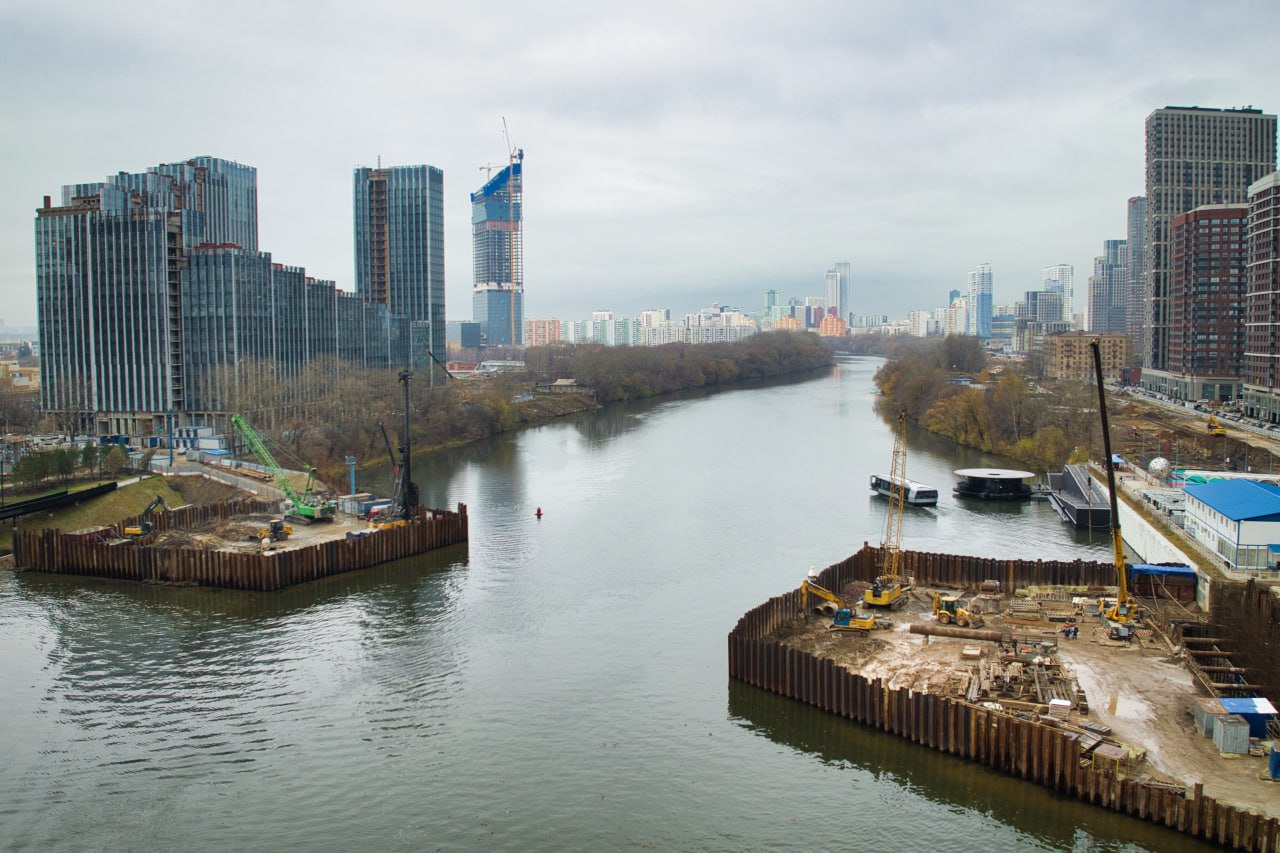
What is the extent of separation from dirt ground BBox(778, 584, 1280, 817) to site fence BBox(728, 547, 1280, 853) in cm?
56

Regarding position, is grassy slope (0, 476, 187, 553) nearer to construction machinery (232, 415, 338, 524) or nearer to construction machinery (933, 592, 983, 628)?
construction machinery (232, 415, 338, 524)

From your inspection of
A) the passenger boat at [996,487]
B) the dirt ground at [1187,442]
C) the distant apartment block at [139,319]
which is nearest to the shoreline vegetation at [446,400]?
the distant apartment block at [139,319]

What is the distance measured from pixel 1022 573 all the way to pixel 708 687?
1032 centimetres

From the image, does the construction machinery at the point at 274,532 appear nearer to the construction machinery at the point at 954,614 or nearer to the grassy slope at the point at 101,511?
the grassy slope at the point at 101,511

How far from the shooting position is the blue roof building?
82.1ft

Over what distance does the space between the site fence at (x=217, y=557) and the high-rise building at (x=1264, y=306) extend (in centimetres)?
4889

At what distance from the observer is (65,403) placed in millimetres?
56531

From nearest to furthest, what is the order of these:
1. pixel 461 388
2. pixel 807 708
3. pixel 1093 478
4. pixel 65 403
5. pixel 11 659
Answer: pixel 807 708
pixel 11 659
pixel 1093 478
pixel 65 403
pixel 461 388

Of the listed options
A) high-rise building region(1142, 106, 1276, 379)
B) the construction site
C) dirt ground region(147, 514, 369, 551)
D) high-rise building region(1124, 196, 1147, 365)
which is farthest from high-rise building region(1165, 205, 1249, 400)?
dirt ground region(147, 514, 369, 551)

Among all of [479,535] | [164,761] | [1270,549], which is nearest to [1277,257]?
[1270,549]

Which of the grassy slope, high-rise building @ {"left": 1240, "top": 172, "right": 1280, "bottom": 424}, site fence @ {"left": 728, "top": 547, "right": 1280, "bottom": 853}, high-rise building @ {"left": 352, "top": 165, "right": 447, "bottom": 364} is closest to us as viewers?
site fence @ {"left": 728, "top": 547, "right": 1280, "bottom": 853}

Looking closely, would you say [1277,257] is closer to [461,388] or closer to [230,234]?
[461,388]

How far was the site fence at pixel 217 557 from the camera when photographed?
29828 millimetres

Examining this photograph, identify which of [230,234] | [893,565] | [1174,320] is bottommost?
[893,565]
